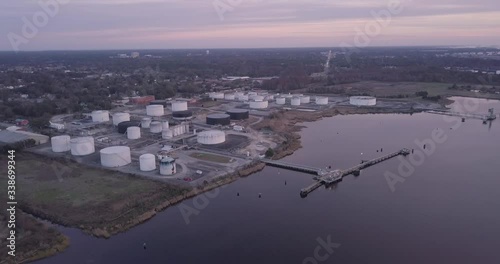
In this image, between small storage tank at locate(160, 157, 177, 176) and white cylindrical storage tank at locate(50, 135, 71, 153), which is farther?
white cylindrical storage tank at locate(50, 135, 71, 153)

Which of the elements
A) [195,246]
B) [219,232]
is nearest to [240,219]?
[219,232]

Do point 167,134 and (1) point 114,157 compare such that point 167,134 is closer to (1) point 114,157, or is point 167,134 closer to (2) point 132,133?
(2) point 132,133

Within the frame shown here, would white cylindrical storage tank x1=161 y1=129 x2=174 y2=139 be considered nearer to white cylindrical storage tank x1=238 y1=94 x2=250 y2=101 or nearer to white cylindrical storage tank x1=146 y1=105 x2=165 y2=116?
white cylindrical storage tank x1=146 y1=105 x2=165 y2=116

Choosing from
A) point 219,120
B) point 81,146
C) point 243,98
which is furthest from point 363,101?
point 81,146

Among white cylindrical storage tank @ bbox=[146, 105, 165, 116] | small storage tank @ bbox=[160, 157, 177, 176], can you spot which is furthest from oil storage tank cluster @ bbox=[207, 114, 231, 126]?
small storage tank @ bbox=[160, 157, 177, 176]

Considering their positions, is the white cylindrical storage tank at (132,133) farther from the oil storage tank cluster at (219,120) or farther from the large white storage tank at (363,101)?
the large white storage tank at (363,101)
